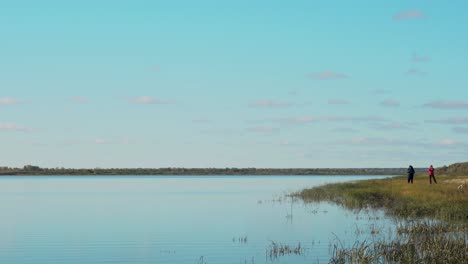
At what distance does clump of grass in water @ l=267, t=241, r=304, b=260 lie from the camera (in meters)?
28.3

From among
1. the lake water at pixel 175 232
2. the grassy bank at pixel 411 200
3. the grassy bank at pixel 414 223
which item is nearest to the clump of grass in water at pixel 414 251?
the grassy bank at pixel 414 223

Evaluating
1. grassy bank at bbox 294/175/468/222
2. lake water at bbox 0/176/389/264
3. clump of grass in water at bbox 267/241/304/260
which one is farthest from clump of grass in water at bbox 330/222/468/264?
grassy bank at bbox 294/175/468/222

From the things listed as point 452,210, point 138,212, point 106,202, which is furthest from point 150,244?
point 106,202

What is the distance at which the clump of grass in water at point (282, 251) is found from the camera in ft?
92.9

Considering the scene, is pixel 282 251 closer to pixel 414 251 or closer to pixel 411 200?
pixel 414 251

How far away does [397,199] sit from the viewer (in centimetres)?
4662

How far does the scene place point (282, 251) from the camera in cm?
2903

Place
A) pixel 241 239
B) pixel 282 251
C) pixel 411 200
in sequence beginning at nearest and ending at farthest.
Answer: pixel 282 251 < pixel 241 239 < pixel 411 200

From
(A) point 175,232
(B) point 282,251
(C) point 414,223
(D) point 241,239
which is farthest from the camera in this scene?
(A) point 175,232

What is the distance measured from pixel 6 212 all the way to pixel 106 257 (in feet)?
82.2

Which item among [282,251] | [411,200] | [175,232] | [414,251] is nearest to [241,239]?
[175,232]

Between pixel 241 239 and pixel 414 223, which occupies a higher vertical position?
pixel 414 223

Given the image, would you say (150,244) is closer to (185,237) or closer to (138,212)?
(185,237)

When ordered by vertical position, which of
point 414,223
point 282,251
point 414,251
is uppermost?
point 414,223
